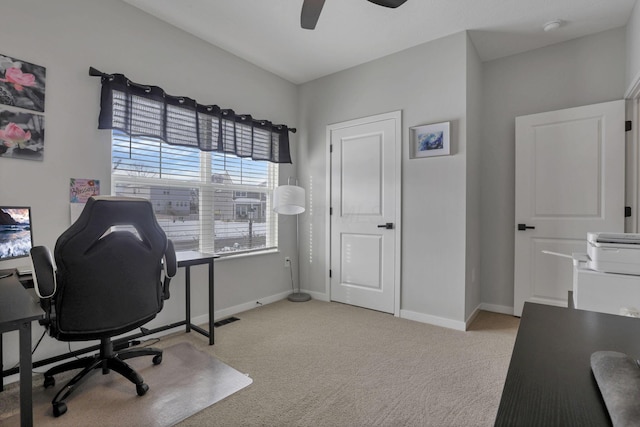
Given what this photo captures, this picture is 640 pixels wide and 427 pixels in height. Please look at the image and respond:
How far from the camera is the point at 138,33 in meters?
2.60

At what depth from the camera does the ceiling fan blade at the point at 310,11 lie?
185 cm

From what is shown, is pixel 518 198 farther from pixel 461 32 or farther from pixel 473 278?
pixel 461 32

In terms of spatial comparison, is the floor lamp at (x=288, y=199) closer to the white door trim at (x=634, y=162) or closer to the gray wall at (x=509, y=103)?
the gray wall at (x=509, y=103)

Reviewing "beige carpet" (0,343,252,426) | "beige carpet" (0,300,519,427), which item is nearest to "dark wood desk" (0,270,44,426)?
"beige carpet" (0,343,252,426)

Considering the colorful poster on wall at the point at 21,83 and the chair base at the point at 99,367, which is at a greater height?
the colorful poster on wall at the point at 21,83

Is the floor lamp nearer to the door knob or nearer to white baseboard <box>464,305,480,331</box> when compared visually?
white baseboard <box>464,305,480,331</box>

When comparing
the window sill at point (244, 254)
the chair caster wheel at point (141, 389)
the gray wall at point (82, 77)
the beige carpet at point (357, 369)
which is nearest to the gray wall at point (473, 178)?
the beige carpet at point (357, 369)

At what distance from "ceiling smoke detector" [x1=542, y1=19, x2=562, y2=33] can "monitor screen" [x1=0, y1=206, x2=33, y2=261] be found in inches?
167

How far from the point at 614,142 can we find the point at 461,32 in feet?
5.49

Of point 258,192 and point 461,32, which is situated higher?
point 461,32

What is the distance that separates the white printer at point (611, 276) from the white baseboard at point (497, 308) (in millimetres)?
1693

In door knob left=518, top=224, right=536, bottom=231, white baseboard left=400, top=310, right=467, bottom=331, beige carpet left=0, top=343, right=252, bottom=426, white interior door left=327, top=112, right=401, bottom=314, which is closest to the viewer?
beige carpet left=0, top=343, right=252, bottom=426

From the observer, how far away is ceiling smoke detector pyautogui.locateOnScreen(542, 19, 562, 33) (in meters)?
2.74

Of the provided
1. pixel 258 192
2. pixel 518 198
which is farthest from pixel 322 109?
pixel 518 198
